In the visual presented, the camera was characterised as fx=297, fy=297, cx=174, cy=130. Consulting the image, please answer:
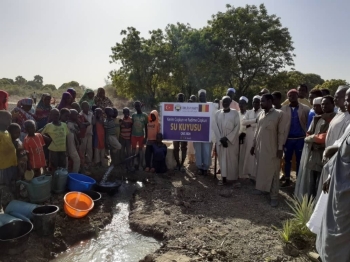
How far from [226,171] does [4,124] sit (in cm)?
445

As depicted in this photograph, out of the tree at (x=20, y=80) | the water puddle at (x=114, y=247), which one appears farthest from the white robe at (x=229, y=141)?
the tree at (x=20, y=80)

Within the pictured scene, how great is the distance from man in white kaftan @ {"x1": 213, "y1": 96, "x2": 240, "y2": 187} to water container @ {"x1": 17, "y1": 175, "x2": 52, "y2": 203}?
3614 millimetres

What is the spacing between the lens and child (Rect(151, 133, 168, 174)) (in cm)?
725

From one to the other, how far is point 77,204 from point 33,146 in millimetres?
1277

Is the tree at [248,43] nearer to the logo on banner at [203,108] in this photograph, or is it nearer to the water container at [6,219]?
the logo on banner at [203,108]

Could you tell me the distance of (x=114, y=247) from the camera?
169 inches

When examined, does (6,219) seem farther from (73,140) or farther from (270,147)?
(270,147)

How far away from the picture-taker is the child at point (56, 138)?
5.73 metres

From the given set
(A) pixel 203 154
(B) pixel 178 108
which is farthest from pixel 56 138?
(A) pixel 203 154

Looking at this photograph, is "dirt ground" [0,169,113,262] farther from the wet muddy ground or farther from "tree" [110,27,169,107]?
"tree" [110,27,169,107]

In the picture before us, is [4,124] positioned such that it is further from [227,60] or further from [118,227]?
[227,60]

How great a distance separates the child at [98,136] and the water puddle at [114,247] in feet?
7.87

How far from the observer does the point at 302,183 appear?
4.98 metres

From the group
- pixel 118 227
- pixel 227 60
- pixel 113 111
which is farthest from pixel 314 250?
pixel 227 60
